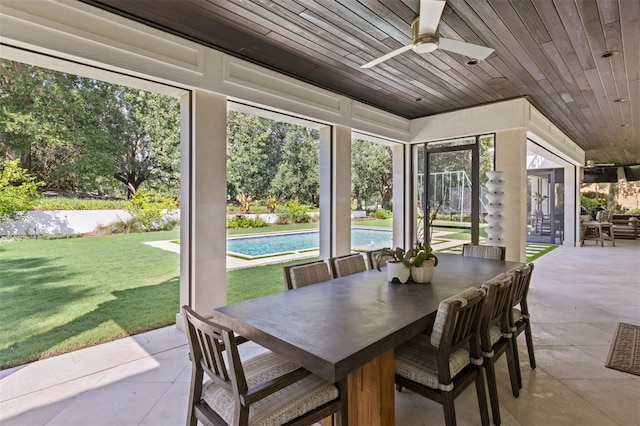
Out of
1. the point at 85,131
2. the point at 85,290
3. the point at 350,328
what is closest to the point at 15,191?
the point at 85,131

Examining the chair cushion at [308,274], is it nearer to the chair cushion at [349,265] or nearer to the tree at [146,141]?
the chair cushion at [349,265]

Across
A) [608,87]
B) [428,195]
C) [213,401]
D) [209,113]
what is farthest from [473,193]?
[213,401]

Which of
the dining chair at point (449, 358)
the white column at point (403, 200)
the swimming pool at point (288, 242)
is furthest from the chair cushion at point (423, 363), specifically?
the swimming pool at point (288, 242)

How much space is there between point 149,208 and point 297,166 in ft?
19.4

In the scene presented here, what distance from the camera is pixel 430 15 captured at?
90.7 inches

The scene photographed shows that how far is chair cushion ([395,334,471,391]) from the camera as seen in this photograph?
165 centimetres

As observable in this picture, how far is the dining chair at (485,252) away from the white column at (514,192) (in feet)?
5.21

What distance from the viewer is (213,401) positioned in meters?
1.43

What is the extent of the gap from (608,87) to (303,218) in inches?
415

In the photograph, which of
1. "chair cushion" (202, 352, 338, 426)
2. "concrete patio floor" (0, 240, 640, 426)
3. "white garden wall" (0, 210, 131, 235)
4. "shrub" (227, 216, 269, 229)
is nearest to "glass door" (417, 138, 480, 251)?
"concrete patio floor" (0, 240, 640, 426)

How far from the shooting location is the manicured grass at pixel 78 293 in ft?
10.8

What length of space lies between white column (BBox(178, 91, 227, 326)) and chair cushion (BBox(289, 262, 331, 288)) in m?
1.29

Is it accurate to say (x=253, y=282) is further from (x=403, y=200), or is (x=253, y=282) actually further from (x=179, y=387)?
(x=179, y=387)

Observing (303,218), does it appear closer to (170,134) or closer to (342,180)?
(170,134)
